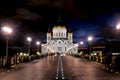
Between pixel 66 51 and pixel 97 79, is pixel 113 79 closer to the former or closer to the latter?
pixel 97 79

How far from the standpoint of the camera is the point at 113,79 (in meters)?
19.4

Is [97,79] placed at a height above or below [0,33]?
below

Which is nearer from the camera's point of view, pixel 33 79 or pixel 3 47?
pixel 33 79

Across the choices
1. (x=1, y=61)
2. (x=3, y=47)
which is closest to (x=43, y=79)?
(x=1, y=61)

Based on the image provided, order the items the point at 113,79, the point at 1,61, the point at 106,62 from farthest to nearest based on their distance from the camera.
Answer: the point at 106,62, the point at 1,61, the point at 113,79

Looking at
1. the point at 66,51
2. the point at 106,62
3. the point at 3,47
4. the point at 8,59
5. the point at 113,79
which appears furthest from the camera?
the point at 66,51

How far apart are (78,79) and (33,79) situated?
9.98 feet

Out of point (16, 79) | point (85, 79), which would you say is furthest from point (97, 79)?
point (16, 79)

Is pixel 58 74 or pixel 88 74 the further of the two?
→ pixel 58 74

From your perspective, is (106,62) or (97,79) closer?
(97,79)

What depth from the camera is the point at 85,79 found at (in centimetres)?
1964

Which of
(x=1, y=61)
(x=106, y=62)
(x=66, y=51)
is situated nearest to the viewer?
(x=1, y=61)

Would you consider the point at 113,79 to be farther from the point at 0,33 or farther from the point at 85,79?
the point at 0,33

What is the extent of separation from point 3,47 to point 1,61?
288 feet
